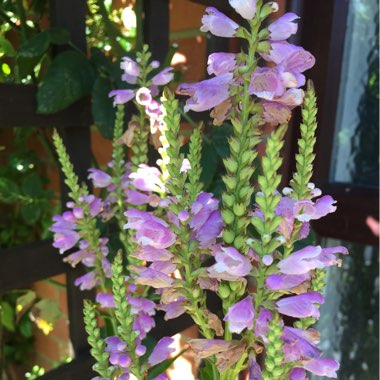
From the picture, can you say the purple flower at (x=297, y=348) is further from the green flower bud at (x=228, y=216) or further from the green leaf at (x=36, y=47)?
the green leaf at (x=36, y=47)

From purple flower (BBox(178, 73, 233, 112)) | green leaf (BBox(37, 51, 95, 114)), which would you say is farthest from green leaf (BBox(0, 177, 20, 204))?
purple flower (BBox(178, 73, 233, 112))

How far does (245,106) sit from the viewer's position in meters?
0.29

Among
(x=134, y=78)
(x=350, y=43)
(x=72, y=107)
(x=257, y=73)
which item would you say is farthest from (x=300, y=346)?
(x=350, y=43)

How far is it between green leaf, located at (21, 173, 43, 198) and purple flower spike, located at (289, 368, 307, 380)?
720 millimetres

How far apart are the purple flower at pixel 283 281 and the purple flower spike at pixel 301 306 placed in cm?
1

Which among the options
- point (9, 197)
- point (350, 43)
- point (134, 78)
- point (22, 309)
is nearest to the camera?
point (134, 78)

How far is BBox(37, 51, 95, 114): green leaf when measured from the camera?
0.61 m

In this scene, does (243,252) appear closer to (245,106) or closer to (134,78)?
(245,106)

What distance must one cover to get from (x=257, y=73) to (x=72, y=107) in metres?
0.44

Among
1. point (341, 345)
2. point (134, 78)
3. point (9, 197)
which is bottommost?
point (341, 345)

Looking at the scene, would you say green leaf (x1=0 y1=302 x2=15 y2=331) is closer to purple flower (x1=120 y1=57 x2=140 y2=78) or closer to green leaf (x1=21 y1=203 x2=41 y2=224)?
green leaf (x1=21 y1=203 x2=41 y2=224)

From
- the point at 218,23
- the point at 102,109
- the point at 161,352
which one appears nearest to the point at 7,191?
the point at 102,109

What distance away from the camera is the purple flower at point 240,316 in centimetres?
28

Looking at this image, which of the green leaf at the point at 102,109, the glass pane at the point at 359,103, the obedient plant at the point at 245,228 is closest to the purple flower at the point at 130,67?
the green leaf at the point at 102,109
